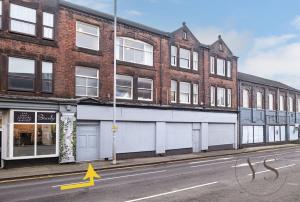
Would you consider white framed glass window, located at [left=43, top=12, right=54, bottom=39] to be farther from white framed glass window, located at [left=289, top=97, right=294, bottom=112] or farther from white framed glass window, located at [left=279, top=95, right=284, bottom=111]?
white framed glass window, located at [left=289, top=97, right=294, bottom=112]

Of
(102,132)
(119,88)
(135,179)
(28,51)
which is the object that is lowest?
(135,179)

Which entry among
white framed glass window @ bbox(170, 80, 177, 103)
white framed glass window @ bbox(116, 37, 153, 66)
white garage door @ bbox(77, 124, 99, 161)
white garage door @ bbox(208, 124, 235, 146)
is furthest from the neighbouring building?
white garage door @ bbox(77, 124, 99, 161)

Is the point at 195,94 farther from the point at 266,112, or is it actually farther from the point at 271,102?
the point at 271,102

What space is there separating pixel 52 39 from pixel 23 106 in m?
5.03

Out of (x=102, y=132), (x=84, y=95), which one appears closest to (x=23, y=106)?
(x=84, y=95)

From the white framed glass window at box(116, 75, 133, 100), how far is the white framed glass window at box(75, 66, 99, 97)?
2.16 metres

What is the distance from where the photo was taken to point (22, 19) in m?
21.2

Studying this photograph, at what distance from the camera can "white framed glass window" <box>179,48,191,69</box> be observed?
3262 centimetres

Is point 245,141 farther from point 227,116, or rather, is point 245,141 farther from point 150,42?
point 150,42

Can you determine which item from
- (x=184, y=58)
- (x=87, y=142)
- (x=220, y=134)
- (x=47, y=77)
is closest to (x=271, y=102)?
(x=220, y=134)

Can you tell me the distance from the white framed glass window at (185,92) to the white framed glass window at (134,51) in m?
4.56

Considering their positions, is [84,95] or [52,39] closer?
[52,39]

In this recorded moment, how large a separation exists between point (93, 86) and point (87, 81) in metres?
0.60

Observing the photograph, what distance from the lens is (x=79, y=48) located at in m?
24.2
